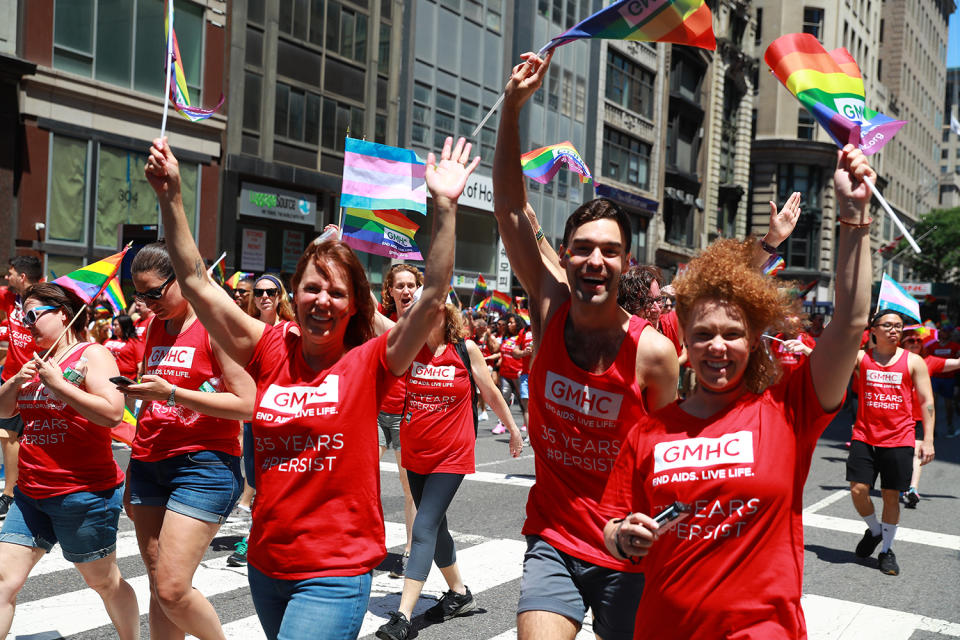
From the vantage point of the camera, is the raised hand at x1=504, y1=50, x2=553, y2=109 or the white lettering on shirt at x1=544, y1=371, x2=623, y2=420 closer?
the white lettering on shirt at x1=544, y1=371, x2=623, y2=420

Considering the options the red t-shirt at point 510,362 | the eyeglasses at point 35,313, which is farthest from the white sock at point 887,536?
the red t-shirt at point 510,362

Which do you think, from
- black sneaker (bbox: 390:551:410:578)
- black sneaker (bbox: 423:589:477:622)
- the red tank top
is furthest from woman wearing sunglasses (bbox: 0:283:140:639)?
the red tank top

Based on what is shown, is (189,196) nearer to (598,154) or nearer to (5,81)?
(5,81)

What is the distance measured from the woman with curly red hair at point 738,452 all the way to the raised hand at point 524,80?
1061mm

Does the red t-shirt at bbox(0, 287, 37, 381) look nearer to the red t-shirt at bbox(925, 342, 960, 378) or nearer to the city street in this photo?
the city street

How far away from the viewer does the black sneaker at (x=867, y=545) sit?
7953 millimetres

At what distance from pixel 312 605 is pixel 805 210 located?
62.1 meters

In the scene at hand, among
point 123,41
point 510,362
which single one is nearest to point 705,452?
point 510,362

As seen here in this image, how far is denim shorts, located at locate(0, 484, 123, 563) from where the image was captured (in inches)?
177

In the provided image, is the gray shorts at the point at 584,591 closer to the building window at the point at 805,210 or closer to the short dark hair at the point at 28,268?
the short dark hair at the point at 28,268

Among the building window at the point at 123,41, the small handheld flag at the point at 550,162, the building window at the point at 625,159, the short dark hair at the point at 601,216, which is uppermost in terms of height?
the building window at the point at 625,159

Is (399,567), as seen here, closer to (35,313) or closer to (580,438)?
(35,313)

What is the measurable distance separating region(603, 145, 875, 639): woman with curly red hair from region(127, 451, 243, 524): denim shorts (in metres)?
2.20

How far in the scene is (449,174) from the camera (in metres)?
3.29
